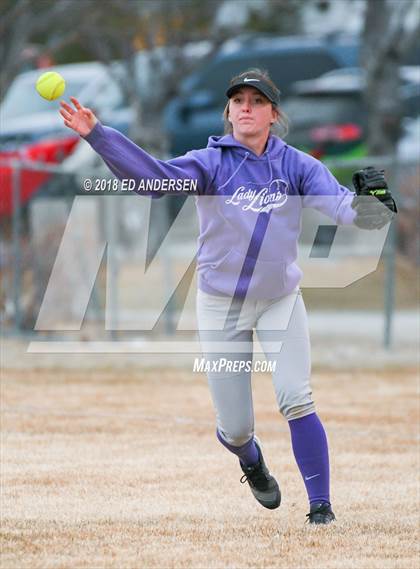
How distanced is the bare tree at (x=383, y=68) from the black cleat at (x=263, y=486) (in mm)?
11213

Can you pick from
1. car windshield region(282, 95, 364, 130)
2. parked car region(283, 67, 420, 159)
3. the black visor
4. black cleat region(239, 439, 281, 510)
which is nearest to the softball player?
the black visor

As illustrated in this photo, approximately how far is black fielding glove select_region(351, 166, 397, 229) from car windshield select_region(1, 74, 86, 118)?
1399cm

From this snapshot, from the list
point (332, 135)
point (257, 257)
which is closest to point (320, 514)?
point (257, 257)

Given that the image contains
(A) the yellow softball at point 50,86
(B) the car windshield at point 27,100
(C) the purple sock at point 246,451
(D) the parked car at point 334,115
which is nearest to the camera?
(A) the yellow softball at point 50,86

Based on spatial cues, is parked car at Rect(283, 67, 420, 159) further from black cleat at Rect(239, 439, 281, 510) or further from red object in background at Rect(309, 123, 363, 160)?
black cleat at Rect(239, 439, 281, 510)

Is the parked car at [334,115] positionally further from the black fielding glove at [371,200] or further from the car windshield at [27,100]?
the black fielding glove at [371,200]

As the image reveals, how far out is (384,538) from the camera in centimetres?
559

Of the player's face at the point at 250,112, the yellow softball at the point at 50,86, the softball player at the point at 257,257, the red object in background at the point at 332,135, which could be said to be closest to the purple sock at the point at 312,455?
the softball player at the point at 257,257

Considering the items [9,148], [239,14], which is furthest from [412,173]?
[239,14]

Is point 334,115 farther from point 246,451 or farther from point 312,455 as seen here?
point 312,455

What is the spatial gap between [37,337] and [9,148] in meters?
5.27

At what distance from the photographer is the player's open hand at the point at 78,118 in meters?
5.43

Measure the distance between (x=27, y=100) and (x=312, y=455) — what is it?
14857mm

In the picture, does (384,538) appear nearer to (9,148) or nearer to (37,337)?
(37,337)
